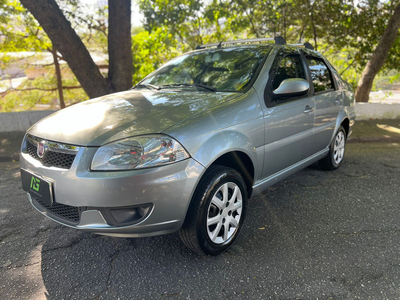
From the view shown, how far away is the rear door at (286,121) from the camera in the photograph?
2.84 metres

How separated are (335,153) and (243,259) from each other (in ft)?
8.53

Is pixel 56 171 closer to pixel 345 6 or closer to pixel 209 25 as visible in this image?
pixel 209 25

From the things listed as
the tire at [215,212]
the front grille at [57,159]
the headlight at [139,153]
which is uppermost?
the headlight at [139,153]

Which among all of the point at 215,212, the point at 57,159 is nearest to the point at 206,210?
the point at 215,212

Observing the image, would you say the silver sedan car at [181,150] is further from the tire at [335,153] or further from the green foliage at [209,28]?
the green foliage at [209,28]

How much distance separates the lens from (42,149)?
7.49 feet

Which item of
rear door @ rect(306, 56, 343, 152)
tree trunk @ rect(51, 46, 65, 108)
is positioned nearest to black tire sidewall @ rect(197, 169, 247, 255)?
rear door @ rect(306, 56, 343, 152)

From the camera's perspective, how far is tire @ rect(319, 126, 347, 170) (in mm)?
4223

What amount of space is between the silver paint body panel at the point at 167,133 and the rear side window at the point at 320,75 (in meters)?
0.71

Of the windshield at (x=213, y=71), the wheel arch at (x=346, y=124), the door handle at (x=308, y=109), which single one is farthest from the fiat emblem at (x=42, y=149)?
the wheel arch at (x=346, y=124)

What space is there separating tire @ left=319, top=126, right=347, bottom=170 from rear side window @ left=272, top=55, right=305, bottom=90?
4.03ft

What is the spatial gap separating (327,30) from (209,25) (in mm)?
3559

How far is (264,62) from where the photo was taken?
300cm

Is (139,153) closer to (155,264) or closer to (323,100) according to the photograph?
(155,264)
